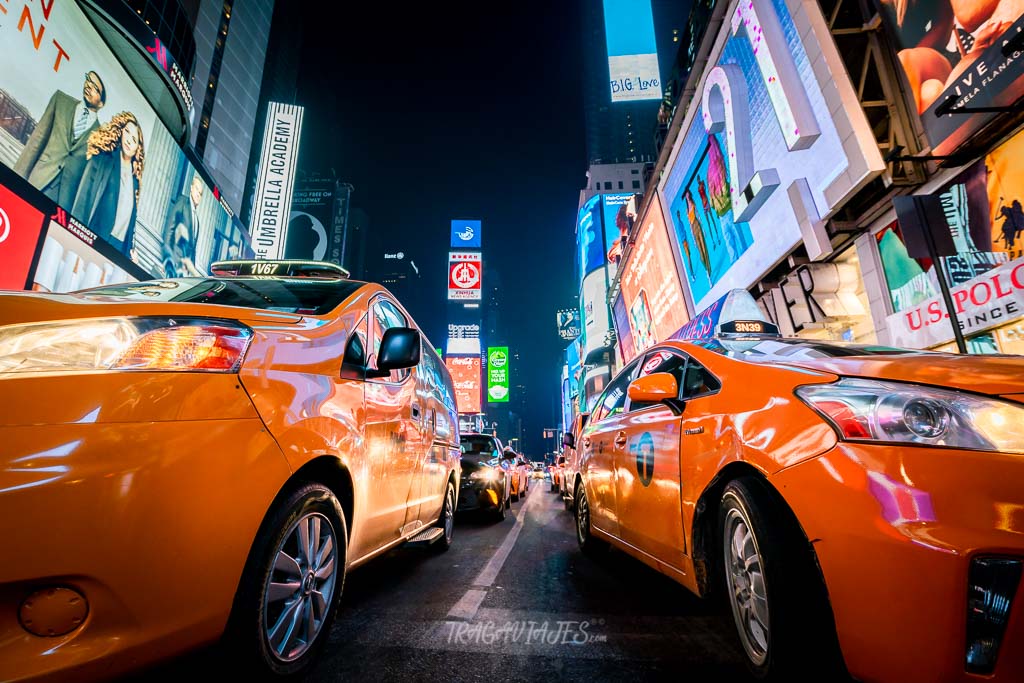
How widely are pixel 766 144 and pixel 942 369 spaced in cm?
1146

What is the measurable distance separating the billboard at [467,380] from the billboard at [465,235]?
20.8 m

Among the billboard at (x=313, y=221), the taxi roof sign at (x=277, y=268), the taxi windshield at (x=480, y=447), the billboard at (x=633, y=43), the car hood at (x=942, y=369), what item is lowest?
the taxi windshield at (x=480, y=447)

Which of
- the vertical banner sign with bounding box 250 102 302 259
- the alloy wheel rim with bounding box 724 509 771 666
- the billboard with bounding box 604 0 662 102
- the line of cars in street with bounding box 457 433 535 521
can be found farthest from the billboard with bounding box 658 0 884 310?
the billboard with bounding box 604 0 662 102

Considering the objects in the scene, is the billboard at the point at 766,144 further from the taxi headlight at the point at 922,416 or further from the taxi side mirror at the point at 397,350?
the taxi side mirror at the point at 397,350

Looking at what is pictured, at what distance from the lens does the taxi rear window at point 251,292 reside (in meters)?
2.28

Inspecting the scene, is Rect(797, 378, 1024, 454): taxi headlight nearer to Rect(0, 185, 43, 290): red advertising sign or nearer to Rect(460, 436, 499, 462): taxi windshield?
Rect(460, 436, 499, 462): taxi windshield

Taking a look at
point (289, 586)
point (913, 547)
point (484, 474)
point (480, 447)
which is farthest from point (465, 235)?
point (913, 547)

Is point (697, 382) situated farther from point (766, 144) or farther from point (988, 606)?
point (766, 144)

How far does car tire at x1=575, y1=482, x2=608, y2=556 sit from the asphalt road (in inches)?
15.1

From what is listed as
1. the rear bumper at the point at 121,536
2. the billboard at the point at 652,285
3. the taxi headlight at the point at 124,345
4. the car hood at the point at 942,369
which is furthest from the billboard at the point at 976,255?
the billboard at the point at 652,285

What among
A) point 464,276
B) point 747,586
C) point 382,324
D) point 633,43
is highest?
point 633,43

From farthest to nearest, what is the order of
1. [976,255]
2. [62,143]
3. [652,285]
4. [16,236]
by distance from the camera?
[652,285]
[62,143]
[16,236]
[976,255]

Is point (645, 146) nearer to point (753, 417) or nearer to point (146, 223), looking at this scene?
point (146, 223)

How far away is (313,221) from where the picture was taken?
62.0 m
